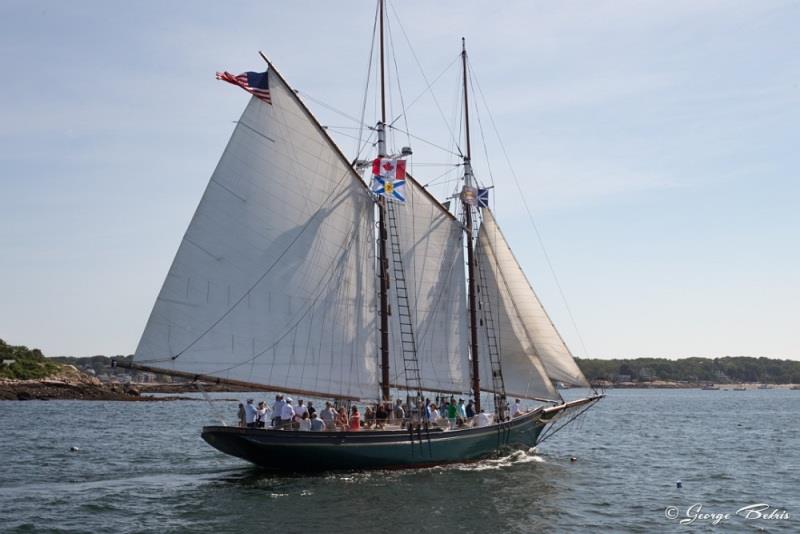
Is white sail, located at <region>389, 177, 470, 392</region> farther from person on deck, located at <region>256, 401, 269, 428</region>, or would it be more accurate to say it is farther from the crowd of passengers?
person on deck, located at <region>256, 401, 269, 428</region>

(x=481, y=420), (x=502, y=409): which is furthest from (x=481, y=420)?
(x=502, y=409)

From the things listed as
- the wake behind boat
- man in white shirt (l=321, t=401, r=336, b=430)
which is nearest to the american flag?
the wake behind boat

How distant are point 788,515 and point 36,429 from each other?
5188 centimetres

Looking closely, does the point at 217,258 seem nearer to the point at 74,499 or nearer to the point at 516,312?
the point at 74,499

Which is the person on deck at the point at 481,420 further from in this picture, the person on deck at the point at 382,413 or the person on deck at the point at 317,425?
the person on deck at the point at 317,425

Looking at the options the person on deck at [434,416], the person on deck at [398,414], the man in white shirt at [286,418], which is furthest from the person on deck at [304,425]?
the person on deck at [434,416]

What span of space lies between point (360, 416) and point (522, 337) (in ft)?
35.1

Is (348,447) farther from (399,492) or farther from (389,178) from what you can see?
(389,178)

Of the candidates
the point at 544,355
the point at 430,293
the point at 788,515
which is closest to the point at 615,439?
the point at 544,355

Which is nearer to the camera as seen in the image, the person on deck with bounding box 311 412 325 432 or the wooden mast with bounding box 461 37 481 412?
the person on deck with bounding box 311 412 325 432

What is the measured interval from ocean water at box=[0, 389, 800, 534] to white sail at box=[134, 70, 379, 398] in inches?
198

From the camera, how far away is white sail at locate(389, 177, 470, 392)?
4309 centimetres

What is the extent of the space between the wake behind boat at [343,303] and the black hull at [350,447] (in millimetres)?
60

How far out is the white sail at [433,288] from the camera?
43094 mm
